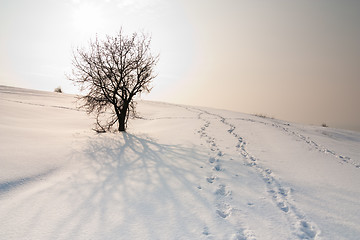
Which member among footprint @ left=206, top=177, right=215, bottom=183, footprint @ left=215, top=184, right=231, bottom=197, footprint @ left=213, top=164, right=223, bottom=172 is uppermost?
footprint @ left=213, top=164, right=223, bottom=172

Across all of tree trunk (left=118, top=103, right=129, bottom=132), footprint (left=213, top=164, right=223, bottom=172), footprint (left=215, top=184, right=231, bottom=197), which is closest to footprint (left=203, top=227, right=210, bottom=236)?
footprint (left=215, top=184, right=231, bottom=197)

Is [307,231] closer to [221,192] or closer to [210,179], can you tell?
[221,192]

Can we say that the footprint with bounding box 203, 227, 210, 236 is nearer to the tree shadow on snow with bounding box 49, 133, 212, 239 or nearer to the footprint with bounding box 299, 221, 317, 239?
the tree shadow on snow with bounding box 49, 133, 212, 239

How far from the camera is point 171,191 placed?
484 centimetres

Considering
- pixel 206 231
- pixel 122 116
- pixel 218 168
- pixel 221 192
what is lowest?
pixel 206 231

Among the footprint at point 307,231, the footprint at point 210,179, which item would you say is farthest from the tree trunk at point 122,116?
the footprint at point 307,231

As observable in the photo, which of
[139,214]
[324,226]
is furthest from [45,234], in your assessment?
[324,226]

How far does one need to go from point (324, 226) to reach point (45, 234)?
4937 mm

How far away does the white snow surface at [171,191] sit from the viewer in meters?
3.60

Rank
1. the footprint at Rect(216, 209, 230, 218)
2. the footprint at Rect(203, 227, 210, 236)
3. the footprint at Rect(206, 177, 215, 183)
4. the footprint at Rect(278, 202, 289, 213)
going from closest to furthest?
1. the footprint at Rect(203, 227, 210, 236)
2. the footprint at Rect(216, 209, 230, 218)
3. the footprint at Rect(278, 202, 289, 213)
4. the footprint at Rect(206, 177, 215, 183)

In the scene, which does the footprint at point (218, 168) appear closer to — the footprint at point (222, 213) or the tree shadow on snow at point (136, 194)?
the tree shadow on snow at point (136, 194)

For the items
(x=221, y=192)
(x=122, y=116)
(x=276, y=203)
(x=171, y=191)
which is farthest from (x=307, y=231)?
(x=122, y=116)

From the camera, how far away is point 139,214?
3914 mm

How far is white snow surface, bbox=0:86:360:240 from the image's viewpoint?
360 cm
